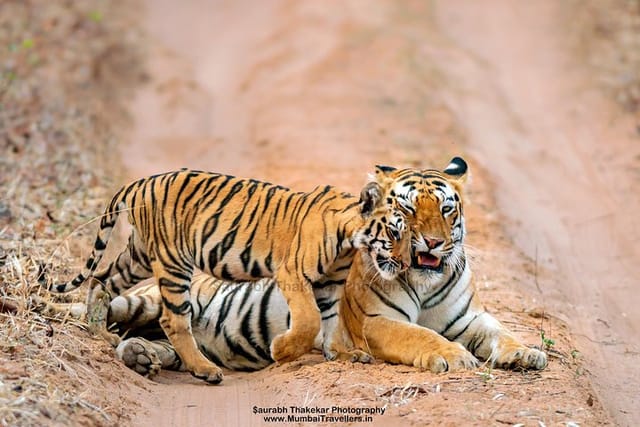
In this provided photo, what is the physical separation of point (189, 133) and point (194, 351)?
21.7 feet

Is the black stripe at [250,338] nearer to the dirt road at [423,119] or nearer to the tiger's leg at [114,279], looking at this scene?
the dirt road at [423,119]

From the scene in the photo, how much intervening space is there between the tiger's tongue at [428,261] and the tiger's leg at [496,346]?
19.9 inches

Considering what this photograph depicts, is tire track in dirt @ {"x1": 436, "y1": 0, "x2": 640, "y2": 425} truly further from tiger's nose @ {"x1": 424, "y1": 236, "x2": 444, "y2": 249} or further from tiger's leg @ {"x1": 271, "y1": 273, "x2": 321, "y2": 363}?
tiger's leg @ {"x1": 271, "y1": 273, "x2": 321, "y2": 363}

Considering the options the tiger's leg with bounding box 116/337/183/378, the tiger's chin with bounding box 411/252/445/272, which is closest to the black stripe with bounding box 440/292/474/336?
the tiger's chin with bounding box 411/252/445/272

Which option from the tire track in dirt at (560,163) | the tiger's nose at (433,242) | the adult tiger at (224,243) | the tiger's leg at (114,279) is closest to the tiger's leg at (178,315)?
the adult tiger at (224,243)

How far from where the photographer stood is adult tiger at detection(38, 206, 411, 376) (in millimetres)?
6297

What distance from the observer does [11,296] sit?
604 centimetres

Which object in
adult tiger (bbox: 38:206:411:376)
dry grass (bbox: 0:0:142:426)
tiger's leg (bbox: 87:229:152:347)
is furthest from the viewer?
tiger's leg (bbox: 87:229:152:347)

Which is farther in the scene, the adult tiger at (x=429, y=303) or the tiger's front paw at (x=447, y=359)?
the adult tiger at (x=429, y=303)

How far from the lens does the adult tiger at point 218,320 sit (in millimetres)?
6297

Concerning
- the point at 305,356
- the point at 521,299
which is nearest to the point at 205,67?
the point at 521,299

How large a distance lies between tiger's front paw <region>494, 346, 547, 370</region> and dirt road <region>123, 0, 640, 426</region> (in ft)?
1.68

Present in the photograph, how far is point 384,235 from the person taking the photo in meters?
5.99

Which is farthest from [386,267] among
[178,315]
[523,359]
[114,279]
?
[114,279]
